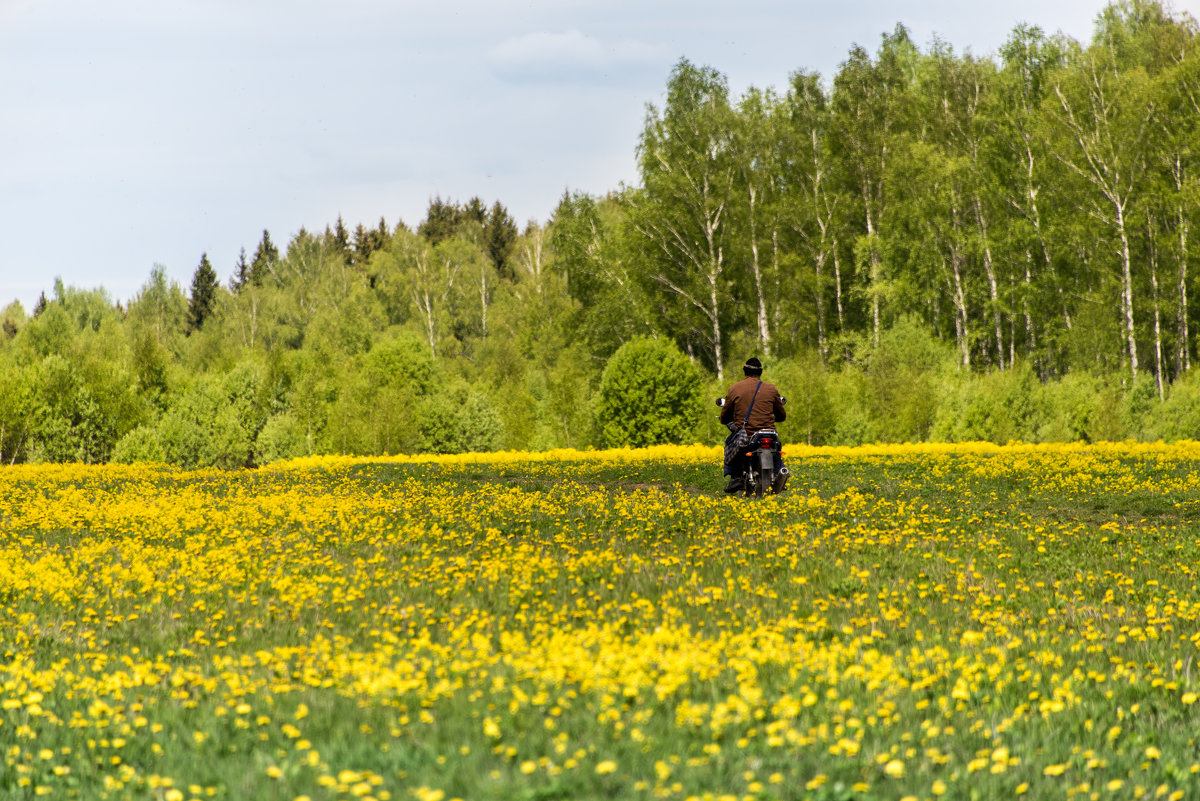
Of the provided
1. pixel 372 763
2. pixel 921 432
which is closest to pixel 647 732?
pixel 372 763

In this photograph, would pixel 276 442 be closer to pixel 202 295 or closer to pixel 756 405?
pixel 756 405

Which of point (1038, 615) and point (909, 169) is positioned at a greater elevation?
point (909, 169)

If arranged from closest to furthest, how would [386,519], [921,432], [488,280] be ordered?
[386,519] → [921,432] → [488,280]

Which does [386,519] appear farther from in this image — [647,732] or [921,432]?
[921,432]

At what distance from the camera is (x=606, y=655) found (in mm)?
6473

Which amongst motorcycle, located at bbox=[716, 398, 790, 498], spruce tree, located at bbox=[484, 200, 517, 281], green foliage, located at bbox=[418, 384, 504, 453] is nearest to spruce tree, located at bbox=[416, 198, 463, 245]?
spruce tree, located at bbox=[484, 200, 517, 281]

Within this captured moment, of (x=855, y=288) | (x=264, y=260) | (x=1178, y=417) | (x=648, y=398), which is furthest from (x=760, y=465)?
(x=264, y=260)

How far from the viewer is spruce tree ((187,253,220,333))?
103 meters

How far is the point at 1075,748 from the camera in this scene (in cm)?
509

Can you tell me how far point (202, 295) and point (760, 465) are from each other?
97.3 metres

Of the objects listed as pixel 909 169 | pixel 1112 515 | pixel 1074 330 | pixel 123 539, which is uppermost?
pixel 909 169

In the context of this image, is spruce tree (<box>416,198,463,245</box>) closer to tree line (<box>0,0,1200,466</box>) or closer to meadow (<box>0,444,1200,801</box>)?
tree line (<box>0,0,1200,466</box>)

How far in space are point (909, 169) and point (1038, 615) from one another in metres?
46.8

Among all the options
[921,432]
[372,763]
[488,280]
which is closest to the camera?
[372,763]
